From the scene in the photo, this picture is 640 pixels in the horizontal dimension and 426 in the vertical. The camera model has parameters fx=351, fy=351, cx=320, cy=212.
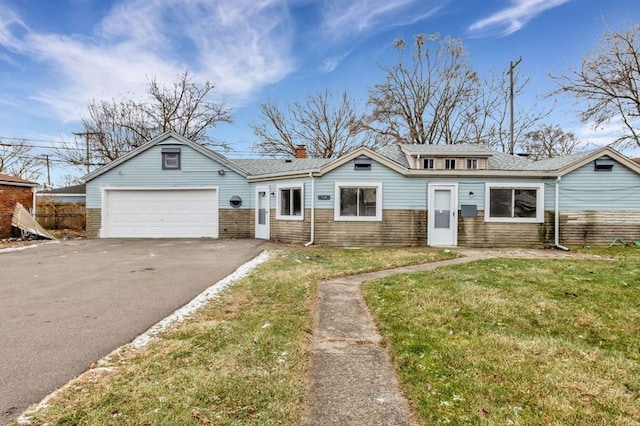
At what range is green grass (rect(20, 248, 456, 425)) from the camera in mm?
2375

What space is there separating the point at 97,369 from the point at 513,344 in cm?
408

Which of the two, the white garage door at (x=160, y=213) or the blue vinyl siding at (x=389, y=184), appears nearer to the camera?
the blue vinyl siding at (x=389, y=184)

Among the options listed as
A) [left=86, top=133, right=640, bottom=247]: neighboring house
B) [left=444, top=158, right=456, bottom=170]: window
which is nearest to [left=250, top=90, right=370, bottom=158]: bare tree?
[left=444, top=158, right=456, bottom=170]: window

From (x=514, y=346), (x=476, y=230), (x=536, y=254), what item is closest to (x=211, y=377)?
(x=514, y=346)

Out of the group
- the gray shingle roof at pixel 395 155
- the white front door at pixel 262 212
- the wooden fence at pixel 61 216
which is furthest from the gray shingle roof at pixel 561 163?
the wooden fence at pixel 61 216

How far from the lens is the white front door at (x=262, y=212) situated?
48.8 feet

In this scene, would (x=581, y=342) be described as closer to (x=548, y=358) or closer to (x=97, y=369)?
(x=548, y=358)

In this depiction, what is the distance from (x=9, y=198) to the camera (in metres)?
15.3

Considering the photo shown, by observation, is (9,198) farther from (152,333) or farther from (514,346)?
(514,346)

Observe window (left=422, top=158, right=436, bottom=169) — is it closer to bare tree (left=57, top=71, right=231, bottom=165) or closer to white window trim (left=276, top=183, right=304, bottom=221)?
white window trim (left=276, top=183, right=304, bottom=221)

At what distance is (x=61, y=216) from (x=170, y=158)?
831 cm

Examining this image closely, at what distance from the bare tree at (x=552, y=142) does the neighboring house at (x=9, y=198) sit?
34685mm

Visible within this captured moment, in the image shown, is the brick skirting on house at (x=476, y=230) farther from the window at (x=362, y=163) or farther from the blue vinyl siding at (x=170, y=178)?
the blue vinyl siding at (x=170, y=178)

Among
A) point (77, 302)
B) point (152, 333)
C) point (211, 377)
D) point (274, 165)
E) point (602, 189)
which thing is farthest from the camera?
point (274, 165)
